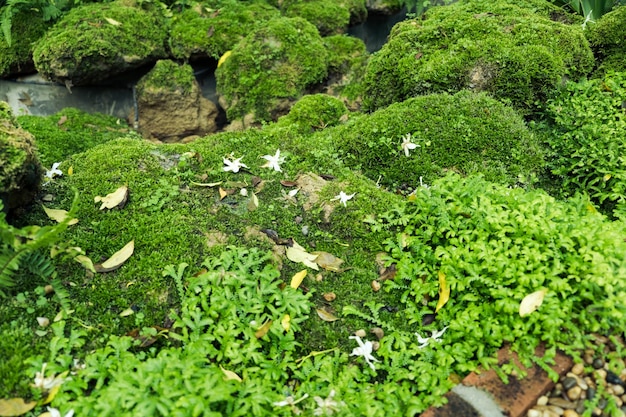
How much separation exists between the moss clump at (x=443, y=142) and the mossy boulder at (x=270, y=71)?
1.64 metres

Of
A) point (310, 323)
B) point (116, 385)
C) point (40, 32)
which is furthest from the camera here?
point (40, 32)

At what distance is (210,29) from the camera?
6.61 meters

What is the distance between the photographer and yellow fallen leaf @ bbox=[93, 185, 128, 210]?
364cm

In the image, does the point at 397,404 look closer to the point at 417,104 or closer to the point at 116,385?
the point at 116,385

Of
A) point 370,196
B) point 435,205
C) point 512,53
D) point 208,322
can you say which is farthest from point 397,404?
point 512,53

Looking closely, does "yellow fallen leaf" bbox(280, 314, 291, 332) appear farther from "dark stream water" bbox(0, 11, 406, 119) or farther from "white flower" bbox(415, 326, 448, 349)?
"dark stream water" bbox(0, 11, 406, 119)

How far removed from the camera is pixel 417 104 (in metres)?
4.66

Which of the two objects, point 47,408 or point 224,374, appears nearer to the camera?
point 47,408

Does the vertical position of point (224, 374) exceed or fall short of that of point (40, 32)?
it falls short

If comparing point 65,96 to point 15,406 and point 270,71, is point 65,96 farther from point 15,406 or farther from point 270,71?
point 15,406

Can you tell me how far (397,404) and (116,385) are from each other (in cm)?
139

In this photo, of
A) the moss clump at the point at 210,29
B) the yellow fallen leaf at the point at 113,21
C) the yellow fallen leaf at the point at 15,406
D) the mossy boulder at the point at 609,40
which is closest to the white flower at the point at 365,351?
the yellow fallen leaf at the point at 15,406

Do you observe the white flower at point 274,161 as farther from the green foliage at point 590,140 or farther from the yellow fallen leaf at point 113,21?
the yellow fallen leaf at point 113,21

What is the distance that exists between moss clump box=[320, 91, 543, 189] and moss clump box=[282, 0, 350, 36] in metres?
3.03
